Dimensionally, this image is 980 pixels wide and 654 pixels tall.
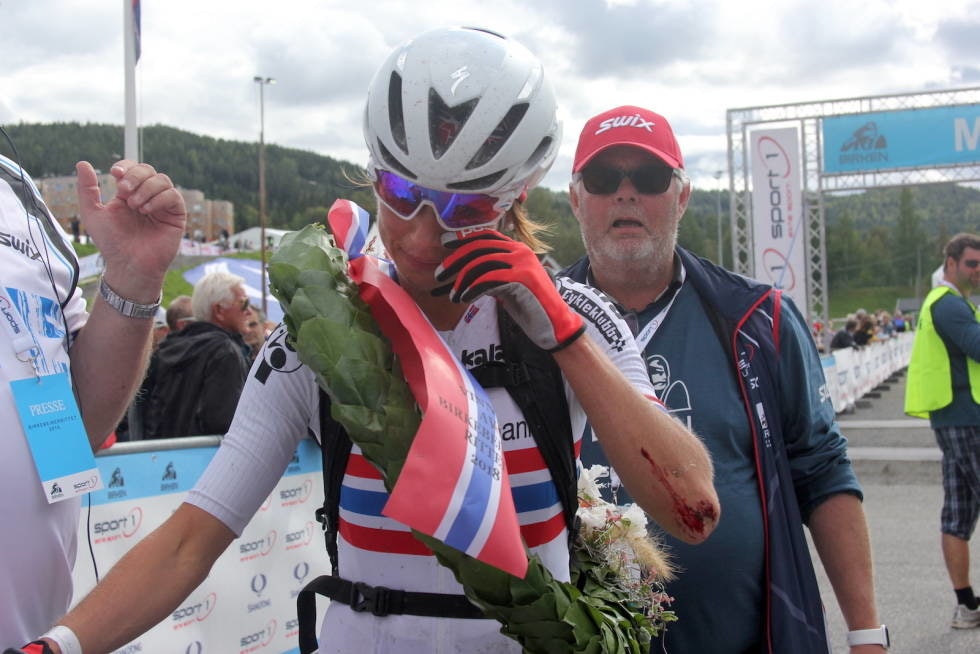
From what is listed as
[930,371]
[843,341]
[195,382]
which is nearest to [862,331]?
[843,341]

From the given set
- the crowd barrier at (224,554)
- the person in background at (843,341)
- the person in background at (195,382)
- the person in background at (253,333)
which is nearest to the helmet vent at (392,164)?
the crowd barrier at (224,554)

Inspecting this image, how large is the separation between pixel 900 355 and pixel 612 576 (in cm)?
3344

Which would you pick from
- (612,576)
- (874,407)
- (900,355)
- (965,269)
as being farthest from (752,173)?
(612,576)

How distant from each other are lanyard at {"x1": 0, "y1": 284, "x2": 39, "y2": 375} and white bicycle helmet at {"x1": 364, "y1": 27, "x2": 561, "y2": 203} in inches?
31.8

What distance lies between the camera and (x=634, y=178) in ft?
10.1

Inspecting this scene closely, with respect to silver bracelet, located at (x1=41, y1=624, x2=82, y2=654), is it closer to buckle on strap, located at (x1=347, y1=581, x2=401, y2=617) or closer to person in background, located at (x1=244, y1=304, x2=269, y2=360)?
buckle on strap, located at (x1=347, y1=581, x2=401, y2=617)

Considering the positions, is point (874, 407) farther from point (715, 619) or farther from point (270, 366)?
point (270, 366)

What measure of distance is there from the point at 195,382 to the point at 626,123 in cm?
381

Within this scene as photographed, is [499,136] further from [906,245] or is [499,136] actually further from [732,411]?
[906,245]

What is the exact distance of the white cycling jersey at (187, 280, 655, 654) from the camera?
1736mm

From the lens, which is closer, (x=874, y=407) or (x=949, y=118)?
(x=874, y=407)

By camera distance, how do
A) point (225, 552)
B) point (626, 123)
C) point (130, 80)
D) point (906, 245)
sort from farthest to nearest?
1. point (906, 245)
2. point (130, 80)
3. point (225, 552)
4. point (626, 123)

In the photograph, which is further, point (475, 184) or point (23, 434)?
point (23, 434)

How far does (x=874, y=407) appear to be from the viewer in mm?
20578
